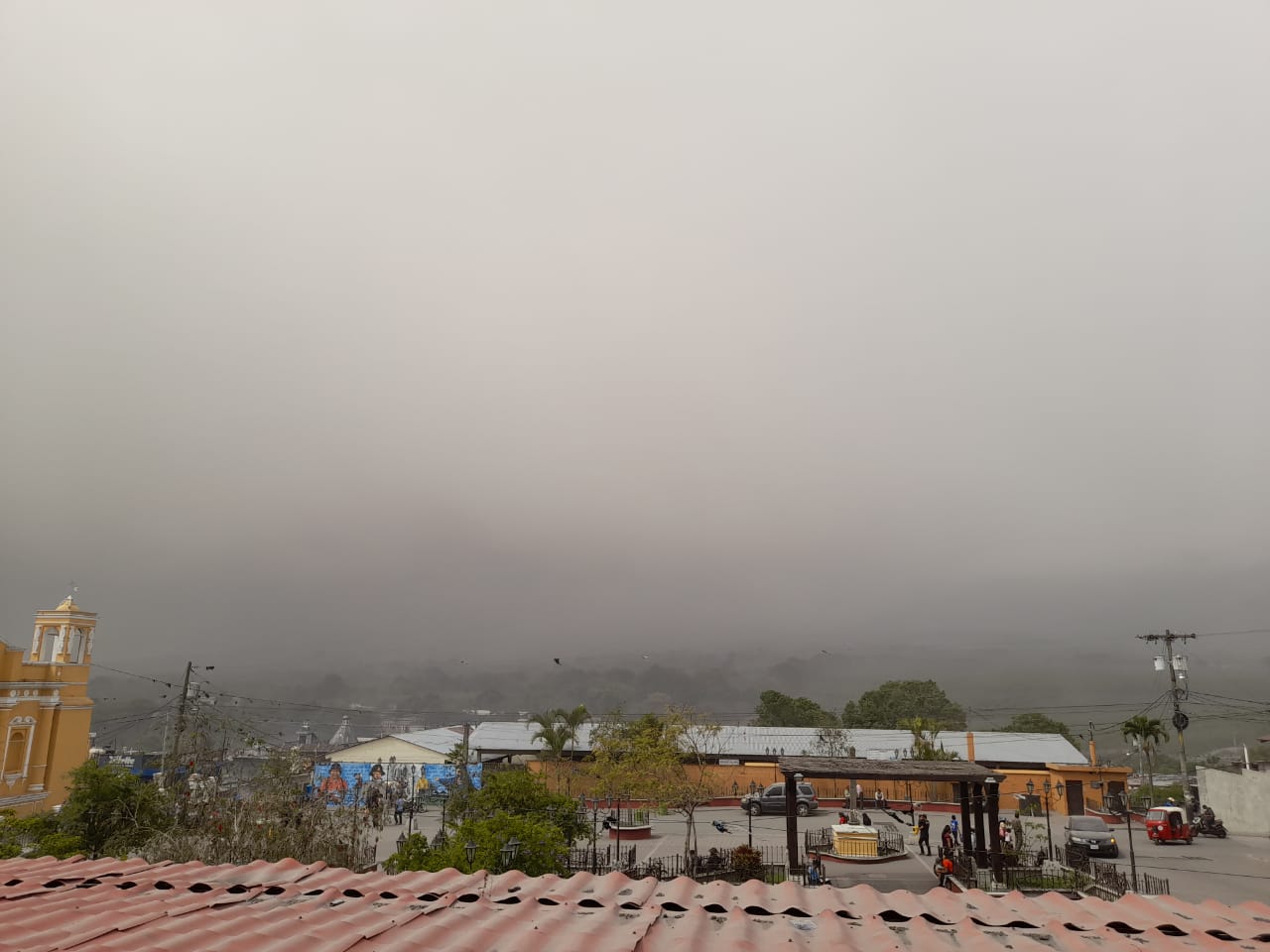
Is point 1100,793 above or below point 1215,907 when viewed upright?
below

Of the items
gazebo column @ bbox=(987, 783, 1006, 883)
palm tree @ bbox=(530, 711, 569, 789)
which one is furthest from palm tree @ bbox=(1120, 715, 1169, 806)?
palm tree @ bbox=(530, 711, 569, 789)

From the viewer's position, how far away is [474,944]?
5.80 m

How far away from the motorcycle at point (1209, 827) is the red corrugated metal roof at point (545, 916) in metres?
39.4

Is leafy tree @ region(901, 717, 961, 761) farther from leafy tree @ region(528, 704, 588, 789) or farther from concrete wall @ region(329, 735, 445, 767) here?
concrete wall @ region(329, 735, 445, 767)

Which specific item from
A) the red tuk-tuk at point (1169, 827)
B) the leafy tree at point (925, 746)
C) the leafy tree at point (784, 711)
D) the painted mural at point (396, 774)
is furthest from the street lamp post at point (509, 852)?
the leafy tree at point (784, 711)

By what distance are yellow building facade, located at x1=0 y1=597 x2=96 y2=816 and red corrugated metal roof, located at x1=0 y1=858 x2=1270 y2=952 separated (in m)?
35.2

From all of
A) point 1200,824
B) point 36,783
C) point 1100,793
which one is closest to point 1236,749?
point 1100,793

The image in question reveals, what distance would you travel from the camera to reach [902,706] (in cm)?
10519

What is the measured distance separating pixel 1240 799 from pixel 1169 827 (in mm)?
9249

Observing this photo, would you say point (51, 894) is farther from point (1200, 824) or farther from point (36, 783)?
point (1200, 824)

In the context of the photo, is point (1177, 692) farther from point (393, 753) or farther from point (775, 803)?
point (393, 753)

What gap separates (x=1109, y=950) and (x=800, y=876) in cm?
1933

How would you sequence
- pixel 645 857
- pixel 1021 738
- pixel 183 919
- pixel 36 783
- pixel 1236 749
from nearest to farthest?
pixel 183 919
pixel 645 857
pixel 36 783
pixel 1021 738
pixel 1236 749

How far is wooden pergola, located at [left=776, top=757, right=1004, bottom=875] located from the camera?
23578mm
